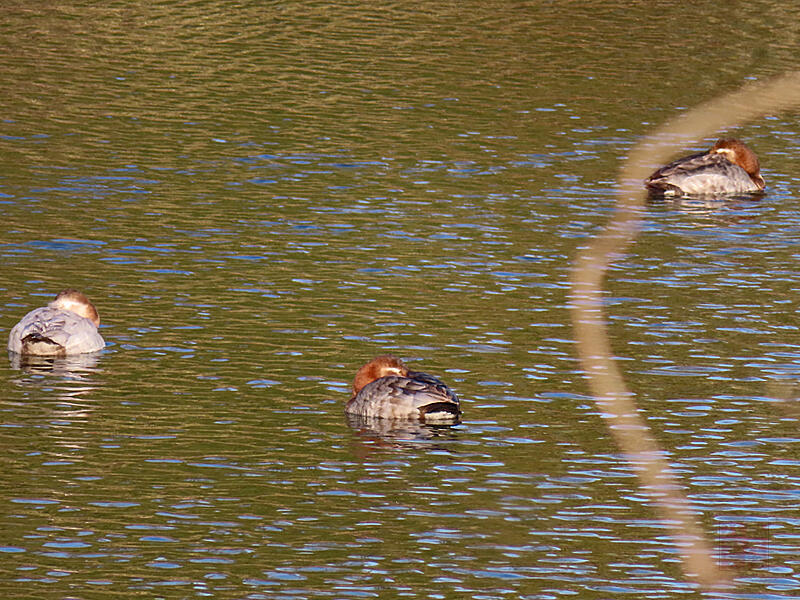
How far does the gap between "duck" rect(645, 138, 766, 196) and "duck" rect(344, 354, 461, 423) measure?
13.9 m

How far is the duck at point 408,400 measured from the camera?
61.4 feet

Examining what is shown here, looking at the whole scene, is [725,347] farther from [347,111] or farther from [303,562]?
[347,111]

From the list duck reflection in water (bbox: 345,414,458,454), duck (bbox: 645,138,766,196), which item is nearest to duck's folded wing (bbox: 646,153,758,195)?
duck (bbox: 645,138,766,196)

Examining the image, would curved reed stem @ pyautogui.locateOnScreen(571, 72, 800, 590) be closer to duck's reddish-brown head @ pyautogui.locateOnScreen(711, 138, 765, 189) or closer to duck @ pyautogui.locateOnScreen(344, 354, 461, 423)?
duck's reddish-brown head @ pyautogui.locateOnScreen(711, 138, 765, 189)

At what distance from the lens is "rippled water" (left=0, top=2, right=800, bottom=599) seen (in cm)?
1518

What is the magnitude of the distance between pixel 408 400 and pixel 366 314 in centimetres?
442

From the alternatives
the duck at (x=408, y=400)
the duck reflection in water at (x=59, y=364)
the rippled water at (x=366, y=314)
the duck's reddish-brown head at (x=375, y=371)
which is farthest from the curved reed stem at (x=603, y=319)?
the duck reflection in water at (x=59, y=364)

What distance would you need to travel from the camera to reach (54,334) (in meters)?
20.8

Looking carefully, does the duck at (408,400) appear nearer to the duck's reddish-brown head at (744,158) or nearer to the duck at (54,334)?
the duck at (54,334)

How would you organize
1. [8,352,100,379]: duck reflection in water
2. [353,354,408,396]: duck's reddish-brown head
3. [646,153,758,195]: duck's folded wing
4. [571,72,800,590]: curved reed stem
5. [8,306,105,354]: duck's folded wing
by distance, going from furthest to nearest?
1. [646,153,758,195]: duck's folded wing
2. [8,306,105,354]: duck's folded wing
3. [8,352,100,379]: duck reflection in water
4. [353,354,408,396]: duck's reddish-brown head
5. [571,72,800,590]: curved reed stem

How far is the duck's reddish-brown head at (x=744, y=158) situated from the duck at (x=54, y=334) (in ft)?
48.8

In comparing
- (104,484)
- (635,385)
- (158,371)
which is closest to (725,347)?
(635,385)

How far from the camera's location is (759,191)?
32312 millimetres

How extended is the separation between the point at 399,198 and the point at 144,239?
16.6 feet
